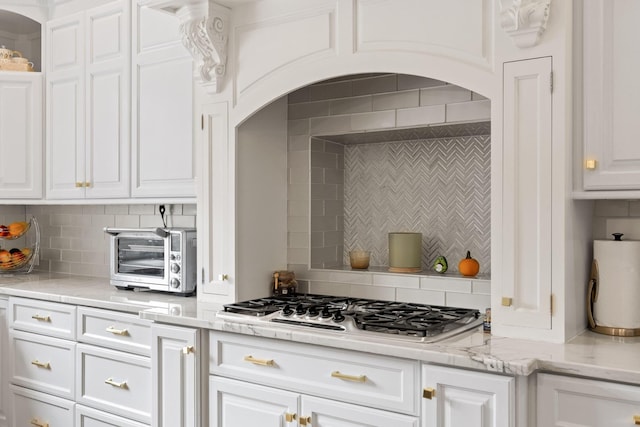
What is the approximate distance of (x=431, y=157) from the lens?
2.91 metres

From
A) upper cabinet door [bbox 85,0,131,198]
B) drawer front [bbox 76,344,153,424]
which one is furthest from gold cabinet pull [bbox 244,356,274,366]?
upper cabinet door [bbox 85,0,131,198]

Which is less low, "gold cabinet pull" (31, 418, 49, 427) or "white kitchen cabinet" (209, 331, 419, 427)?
"white kitchen cabinet" (209, 331, 419, 427)

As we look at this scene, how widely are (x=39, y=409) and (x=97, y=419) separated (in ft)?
1.64

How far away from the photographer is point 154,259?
3.28 meters

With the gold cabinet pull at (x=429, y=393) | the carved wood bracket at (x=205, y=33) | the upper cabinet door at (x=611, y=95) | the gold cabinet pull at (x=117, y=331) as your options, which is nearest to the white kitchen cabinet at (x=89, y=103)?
the carved wood bracket at (x=205, y=33)

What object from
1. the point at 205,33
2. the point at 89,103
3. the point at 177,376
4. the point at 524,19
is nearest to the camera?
the point at 524,19

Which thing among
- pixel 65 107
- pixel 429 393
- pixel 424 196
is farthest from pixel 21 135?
pixel 429 393

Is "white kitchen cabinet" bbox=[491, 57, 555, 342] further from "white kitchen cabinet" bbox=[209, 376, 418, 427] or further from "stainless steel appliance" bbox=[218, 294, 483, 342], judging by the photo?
"white kitchen cabinet" bbox=[209, 376, 418, 427]

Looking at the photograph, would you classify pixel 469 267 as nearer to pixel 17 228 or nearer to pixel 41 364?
pixel 41 364

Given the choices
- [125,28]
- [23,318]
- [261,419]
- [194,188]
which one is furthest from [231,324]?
[125,28]

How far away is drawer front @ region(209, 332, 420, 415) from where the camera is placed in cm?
202

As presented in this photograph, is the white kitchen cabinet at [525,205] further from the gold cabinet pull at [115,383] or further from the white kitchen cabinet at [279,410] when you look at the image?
the gold cabinet pull at [115,383]

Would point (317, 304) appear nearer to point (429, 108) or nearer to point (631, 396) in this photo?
point (429, 108)

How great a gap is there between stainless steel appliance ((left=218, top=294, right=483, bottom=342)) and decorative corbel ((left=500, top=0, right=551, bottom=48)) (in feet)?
3.32
